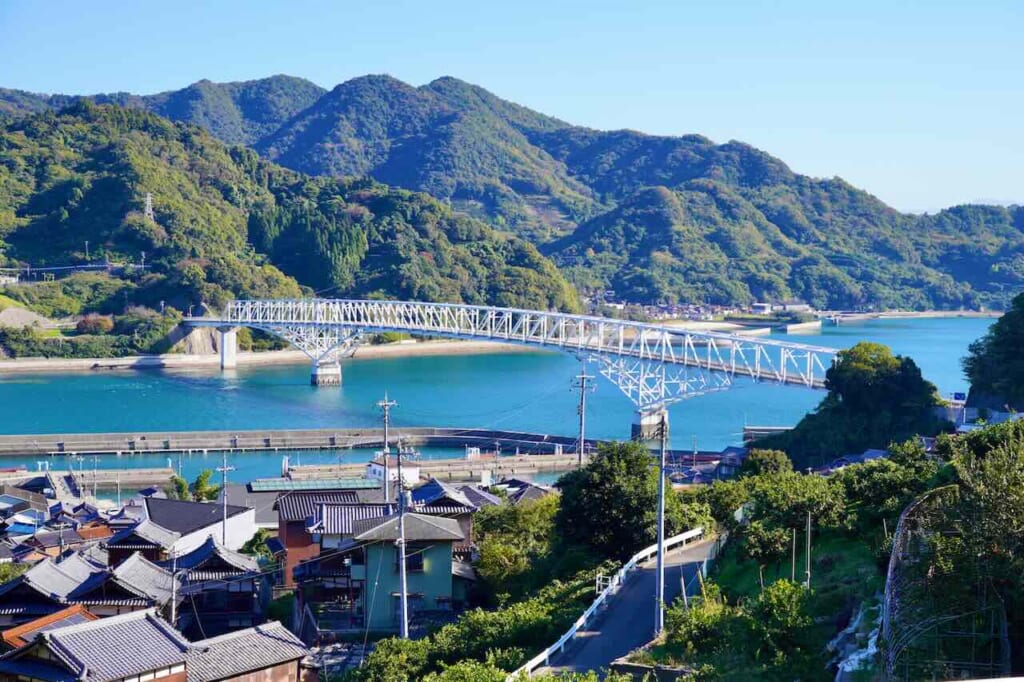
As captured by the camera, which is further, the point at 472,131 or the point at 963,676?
the point at 472,131

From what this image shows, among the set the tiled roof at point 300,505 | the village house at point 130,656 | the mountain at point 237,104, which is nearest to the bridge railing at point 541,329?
the tiled roof at point 300,505

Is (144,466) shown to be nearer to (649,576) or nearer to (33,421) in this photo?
(33,421)

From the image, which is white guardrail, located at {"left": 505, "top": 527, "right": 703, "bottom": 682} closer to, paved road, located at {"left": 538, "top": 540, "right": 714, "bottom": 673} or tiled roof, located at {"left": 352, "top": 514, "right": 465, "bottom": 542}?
paved road, located at {"left": 538, "top": 540, "right": 714, "bottom": 673}

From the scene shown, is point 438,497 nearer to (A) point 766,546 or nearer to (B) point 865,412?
(A) point 766,546

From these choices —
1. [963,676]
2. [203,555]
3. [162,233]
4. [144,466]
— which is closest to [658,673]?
[963,676]

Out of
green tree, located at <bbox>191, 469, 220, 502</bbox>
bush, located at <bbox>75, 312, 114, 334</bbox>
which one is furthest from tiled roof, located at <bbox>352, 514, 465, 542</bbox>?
bush, located at <bbox>75, 312, 114, 334</bbox>

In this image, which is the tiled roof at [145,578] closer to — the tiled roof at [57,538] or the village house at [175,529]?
the village house at [175,529]

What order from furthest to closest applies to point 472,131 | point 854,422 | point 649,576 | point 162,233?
point 472,131
point 162,233
point 854,422
point 649,576

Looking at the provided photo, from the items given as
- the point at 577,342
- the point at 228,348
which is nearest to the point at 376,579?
the point at 577,342
